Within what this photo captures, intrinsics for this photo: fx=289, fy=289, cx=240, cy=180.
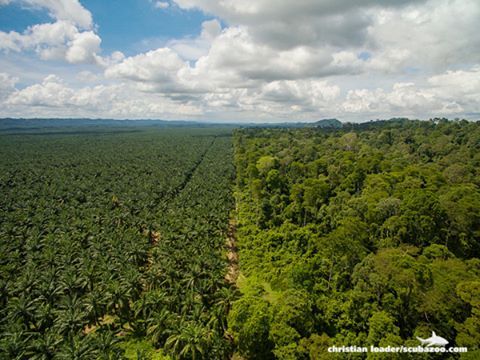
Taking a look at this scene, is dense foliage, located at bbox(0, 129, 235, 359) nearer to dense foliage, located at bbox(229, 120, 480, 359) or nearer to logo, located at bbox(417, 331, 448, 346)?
dense foliage, located at bbox(229, 120, 480, 359)

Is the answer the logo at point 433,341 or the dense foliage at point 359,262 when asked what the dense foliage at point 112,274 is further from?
the logo at point 433,341

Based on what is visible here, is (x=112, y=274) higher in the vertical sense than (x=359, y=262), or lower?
lower

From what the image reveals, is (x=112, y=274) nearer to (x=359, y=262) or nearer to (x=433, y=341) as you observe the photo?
(x=359, y=262)

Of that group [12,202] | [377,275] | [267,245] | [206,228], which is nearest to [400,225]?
[377,275]

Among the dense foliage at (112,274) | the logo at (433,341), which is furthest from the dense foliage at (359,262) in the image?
the dense foliage at (112,274)

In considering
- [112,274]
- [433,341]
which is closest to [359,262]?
[433,341]

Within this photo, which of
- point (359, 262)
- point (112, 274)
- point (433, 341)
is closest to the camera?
point (433, 341)
